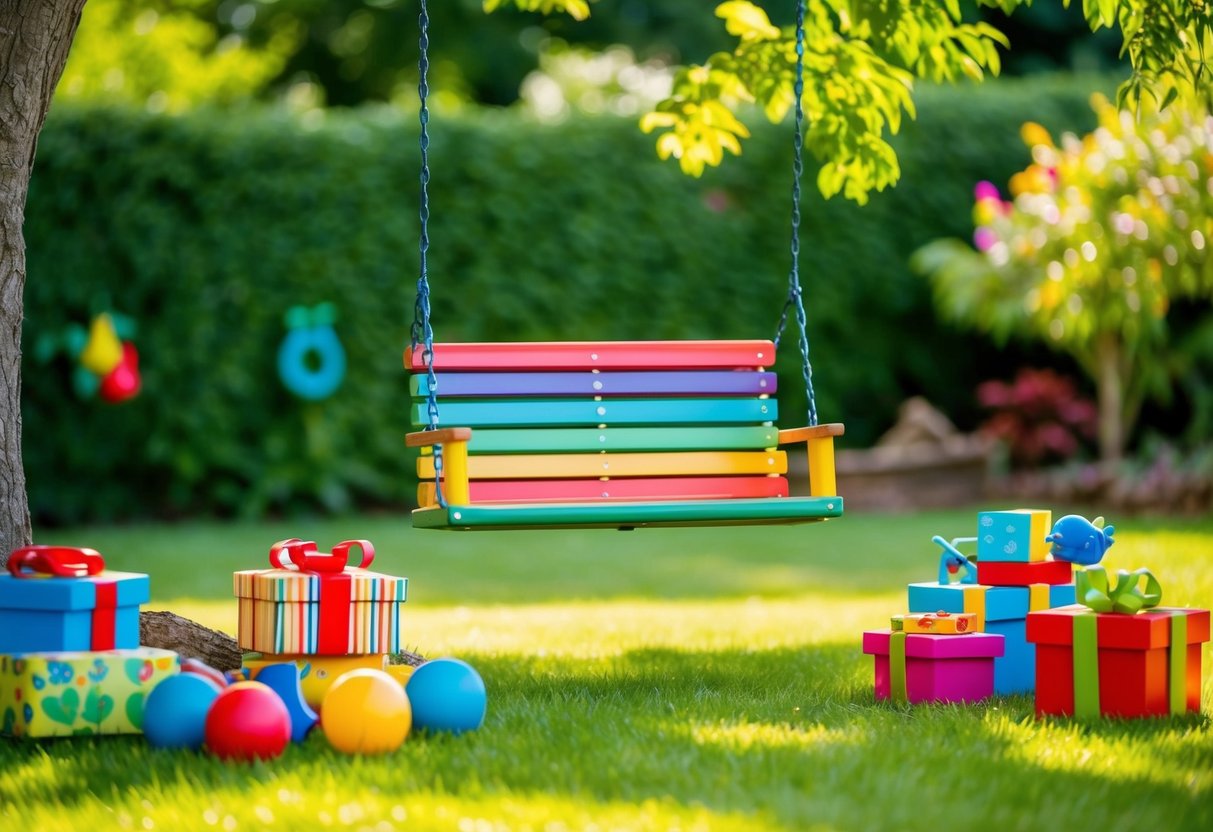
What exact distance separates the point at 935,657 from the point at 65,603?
6.90 ft

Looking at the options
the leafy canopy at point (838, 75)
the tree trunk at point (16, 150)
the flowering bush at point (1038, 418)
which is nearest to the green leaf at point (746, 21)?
the leafy canopy at point (838, 75)

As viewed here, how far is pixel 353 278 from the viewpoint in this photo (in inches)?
402

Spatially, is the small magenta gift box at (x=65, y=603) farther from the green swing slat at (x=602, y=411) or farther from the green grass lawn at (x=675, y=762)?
the green swing slat at (x=602, y=411)

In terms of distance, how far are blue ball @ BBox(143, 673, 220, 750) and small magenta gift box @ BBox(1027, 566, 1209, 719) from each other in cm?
195

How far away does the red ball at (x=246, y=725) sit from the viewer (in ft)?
9.70

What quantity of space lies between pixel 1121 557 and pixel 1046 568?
2.98m

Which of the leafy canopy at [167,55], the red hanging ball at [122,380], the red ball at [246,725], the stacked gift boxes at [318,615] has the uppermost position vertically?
the leafy canopy at [167,55]

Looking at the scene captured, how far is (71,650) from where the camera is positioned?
3205mm

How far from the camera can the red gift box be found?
11.1 feet

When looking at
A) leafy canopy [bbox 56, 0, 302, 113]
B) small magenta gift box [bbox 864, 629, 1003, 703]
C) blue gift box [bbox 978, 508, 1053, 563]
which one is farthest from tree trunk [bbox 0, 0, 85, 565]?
leafy canopy [bbox 56, 0, 302, 113]

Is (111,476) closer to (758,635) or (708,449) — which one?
(758,635)

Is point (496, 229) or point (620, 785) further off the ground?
point (496, 229)

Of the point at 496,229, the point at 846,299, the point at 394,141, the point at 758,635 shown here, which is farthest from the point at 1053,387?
the point at 758,635

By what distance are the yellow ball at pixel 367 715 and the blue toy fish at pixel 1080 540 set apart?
1.84 metres
